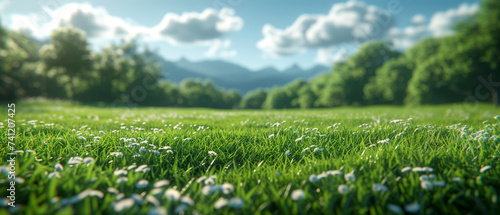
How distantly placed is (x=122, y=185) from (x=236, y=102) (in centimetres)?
12313

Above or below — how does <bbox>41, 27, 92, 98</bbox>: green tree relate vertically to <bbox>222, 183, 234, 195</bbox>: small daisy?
above

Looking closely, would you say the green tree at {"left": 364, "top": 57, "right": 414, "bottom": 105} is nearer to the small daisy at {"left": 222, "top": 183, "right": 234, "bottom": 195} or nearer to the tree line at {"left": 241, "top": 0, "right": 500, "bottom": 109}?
the tree line at {"left": 241, "top": 0, "right": 500, "bottom": 109}

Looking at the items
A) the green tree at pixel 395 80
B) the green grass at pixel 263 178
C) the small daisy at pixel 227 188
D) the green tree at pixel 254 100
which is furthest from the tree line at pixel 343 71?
the green tree at pixel 254 100

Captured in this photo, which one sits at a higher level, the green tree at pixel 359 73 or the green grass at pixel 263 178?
the green tree at pixel 359 73

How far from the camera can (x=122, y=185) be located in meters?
2.43

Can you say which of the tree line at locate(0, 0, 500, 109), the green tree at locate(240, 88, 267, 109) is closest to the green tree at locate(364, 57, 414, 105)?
the tree line at locate(0, 0, 500, 109)

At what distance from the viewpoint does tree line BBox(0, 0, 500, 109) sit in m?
27.1

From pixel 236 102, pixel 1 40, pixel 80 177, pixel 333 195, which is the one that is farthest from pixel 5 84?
pixel 236 102

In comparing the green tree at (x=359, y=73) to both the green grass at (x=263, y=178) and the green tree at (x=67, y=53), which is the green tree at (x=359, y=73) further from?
the green grass at (x=263, y=178)

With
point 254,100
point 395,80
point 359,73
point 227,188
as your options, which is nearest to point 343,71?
point 359,73

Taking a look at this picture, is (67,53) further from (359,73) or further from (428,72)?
(359,73)

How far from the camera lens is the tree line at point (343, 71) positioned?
2706cm

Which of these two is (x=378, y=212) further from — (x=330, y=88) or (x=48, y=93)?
(x=48, y=93)

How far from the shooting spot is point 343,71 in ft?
197
